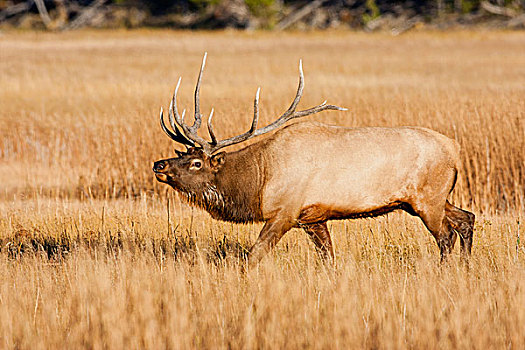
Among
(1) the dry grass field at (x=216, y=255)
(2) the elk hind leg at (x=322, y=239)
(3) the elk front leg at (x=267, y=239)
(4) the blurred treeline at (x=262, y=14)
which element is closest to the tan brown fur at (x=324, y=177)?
(3) the elk front leg at (x=267, y=239)

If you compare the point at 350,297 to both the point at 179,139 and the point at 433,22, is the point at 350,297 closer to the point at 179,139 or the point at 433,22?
the point at 179,139

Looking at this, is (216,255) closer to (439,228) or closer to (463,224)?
(439,228)

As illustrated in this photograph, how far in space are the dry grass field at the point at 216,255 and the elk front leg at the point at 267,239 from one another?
11 cm

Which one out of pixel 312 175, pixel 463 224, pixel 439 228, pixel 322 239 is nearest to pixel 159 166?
pixel 312 175

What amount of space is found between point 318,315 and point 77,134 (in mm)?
8603

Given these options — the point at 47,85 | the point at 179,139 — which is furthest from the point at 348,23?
the point at 179,139

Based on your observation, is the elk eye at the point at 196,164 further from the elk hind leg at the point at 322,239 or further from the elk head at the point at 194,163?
the elk hind leg at the point at 322,239

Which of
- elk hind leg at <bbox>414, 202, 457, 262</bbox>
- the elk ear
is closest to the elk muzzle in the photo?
the elk ear

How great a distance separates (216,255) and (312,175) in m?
1.29

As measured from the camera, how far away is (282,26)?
163 feet

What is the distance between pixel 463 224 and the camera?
21.0 feet

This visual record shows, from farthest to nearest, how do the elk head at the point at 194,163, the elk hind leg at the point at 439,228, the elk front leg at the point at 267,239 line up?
the elk hind leg at the point at 439,228
the elk head at the point at 194,163
the elk front leg at the point at 267,239

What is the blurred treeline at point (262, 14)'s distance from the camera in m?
46.8

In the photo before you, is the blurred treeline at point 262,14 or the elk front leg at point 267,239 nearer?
the elk front leg at point 267,239
